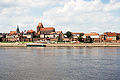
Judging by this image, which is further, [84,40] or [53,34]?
[53,34]

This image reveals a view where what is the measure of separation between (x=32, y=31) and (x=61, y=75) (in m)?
142

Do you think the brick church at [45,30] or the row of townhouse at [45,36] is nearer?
the row of townhouse at [45,36]

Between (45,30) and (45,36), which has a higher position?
(45,30)

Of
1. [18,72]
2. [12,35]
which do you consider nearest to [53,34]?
[12,35]

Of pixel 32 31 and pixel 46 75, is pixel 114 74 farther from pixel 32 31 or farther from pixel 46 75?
pixel 32 31

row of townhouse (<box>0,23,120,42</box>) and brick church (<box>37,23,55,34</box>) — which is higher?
brick church (<box>37,23,55,34</box>)

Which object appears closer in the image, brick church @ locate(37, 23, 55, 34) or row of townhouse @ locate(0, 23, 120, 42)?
row of townhouse @ locate(0, 23, 120, 42)

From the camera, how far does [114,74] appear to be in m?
23.0

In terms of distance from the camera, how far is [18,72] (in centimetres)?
2430

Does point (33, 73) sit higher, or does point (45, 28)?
point (45, 28)

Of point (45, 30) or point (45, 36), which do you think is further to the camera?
point (45, 30)

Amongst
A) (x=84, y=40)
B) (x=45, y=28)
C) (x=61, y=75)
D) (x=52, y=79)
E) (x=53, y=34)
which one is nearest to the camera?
(x=52, y=79)

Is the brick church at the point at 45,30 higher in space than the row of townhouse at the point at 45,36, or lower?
higher

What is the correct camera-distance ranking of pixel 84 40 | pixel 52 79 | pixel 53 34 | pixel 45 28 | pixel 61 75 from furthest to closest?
pixel 45 28, pixel 53 34, pixel 84 40, pixel 61 75, pixel 52 79
